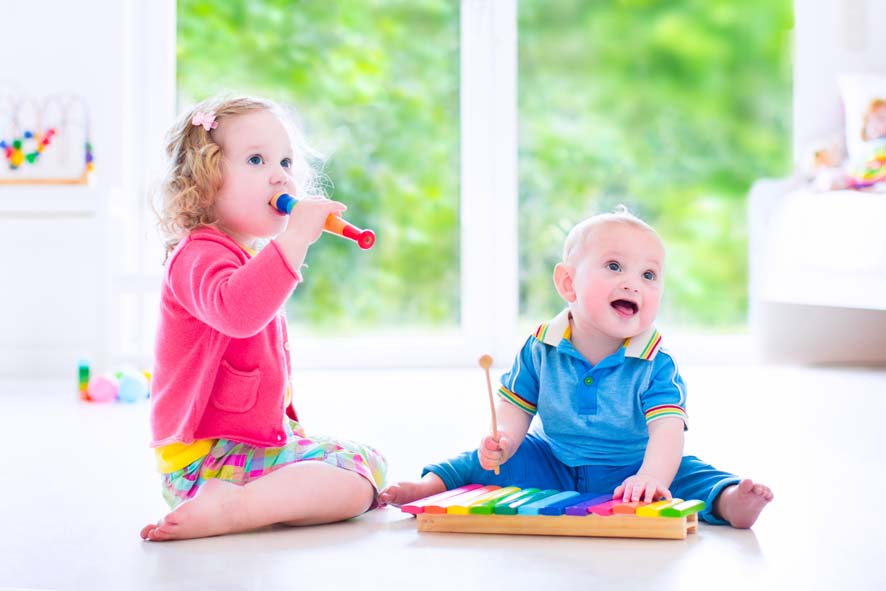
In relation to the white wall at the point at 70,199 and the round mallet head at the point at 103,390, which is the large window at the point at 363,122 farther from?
the round mallet head at the point at 103,390

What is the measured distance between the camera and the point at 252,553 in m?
1.02

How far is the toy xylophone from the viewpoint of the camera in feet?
3.48

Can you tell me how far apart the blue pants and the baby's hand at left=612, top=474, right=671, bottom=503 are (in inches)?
3.6

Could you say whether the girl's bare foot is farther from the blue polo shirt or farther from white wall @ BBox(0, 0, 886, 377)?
white wall @ BBox(0, 0, 886, 377)

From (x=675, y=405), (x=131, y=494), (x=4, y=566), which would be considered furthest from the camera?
(x=131, y=494)

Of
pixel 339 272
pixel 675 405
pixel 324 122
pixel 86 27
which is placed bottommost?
pixel 675 405

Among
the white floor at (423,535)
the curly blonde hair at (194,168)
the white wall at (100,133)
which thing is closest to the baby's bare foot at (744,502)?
the white floor at (423,535)

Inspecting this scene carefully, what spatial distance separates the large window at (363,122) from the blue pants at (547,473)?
2.14m

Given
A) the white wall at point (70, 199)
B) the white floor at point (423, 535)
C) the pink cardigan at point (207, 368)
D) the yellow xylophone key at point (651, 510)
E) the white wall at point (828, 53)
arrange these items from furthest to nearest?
the white wall at point (828, 53) < the white wall at point (70, 199) < the pink cardigan at point (207, 368) < the yellow xylophone key at point (651, 510) < the white floor at point (423, 535)

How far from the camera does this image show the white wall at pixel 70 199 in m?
3.06

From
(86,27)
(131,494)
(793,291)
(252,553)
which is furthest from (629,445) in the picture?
(86,27)

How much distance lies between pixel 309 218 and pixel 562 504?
1.25ft

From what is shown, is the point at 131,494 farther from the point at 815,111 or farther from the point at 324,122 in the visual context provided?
the point at 815,111

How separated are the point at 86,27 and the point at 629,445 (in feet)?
8.27
